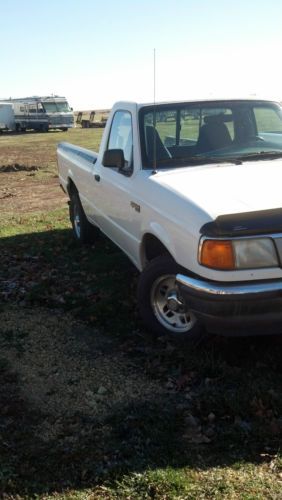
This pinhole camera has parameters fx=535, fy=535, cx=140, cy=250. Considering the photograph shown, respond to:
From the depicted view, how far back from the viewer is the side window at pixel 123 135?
5016 millimetres

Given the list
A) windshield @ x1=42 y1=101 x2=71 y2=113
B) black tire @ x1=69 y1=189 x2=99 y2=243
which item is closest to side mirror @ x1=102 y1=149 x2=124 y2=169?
black tire @ x1=69 y1=189 x2=99 y2=243

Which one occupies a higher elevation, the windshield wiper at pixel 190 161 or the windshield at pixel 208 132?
the windshield at pixel 208 132

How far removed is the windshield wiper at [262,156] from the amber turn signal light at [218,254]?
1517mm

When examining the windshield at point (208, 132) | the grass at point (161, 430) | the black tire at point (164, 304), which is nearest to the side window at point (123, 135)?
the windshield at point (208, 132)

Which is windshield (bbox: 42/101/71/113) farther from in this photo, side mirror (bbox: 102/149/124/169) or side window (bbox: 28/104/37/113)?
side mirror (bbox: 102/149/124/169)

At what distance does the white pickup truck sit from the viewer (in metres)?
3.33

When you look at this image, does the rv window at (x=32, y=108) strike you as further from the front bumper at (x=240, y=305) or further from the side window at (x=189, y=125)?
the front bumper at (x=240, y=305)

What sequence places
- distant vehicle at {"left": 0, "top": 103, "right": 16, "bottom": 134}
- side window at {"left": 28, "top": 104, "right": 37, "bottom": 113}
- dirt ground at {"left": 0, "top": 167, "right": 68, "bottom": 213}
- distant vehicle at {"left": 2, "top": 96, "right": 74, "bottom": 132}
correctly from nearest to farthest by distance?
dirt ground at {"left": 0, "top": 167, "right": 68, "bottom": 213} < distant vehicle at {"left": 2, "top": 96, "right": 74, "bottom": 132} < side window at {"left": 28, "top": 104, "right": 37, "bottom": 113} < distant vehicle at {"left": 0, "top": 103, "right": 16, "bottom": 134}

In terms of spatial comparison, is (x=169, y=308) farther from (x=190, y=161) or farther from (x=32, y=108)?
(x=32, y=108)

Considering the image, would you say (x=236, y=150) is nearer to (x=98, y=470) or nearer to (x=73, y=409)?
(x=73, y=409)

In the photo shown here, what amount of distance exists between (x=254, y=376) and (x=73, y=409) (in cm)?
126

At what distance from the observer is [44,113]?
44781 millimetres

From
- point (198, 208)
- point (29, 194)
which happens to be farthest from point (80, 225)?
point (29, 194)

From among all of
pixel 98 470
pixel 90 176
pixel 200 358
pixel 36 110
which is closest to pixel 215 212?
pixel 200 358
